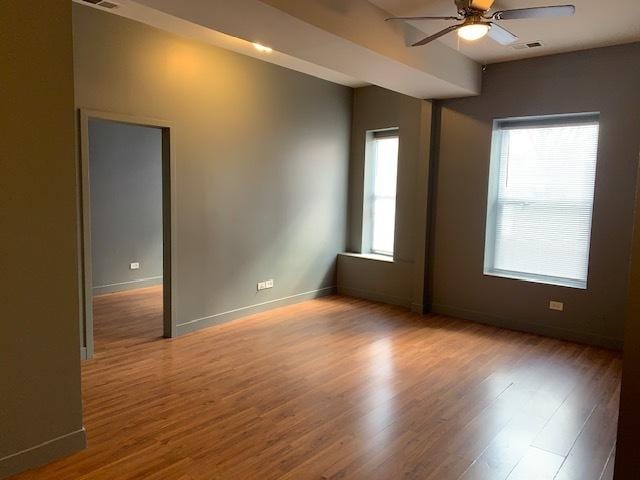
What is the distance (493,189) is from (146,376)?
409cm

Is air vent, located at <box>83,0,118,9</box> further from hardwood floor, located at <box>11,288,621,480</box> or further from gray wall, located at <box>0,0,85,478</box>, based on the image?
hardwood floor, located at <box>11,288,621,480</box>

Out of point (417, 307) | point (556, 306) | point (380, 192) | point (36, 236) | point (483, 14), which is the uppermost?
point (483, 14)

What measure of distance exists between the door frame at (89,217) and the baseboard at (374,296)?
277 centimetres

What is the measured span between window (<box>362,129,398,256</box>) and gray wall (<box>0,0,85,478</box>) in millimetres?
4631

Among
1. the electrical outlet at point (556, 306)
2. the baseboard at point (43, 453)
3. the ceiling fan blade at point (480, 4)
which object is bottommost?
the baseboard at point (43, 453)

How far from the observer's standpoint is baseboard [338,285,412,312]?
6270mm

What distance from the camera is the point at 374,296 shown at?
21.6ft

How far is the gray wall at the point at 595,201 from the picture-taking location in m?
4.57

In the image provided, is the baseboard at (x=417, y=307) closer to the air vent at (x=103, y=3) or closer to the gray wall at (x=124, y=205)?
the gray wall at (x=124, y=205)

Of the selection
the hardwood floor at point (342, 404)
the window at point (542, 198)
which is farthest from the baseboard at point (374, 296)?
the window at point (542, 198)

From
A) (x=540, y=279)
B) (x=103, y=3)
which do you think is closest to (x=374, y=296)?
(x=540, y=279)

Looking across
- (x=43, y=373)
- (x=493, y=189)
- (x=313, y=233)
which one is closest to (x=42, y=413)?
(x=43, y=373)

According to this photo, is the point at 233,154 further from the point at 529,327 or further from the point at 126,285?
the point at 529,327

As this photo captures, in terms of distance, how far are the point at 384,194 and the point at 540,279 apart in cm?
237
